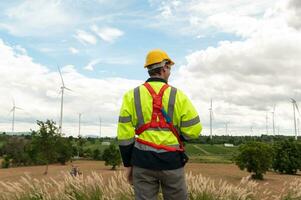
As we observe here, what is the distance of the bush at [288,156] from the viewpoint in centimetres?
4359

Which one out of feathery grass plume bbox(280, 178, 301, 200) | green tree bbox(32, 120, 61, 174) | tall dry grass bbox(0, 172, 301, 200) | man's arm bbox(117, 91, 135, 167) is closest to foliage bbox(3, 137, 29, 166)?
green tree bbox(32, 120, 61, 174)

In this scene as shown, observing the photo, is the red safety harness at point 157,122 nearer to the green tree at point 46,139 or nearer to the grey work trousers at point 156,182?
the grey work trousers at point 156,182

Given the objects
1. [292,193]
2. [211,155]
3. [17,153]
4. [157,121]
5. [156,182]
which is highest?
[157,121]

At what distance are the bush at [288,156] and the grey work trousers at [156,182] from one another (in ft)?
132

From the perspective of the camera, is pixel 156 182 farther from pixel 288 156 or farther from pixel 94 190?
pixel 288 156

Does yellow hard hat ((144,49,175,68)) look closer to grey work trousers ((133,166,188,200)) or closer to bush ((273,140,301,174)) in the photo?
grey work trousers ((133,166,188,200))

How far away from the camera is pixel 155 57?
17.4 ft

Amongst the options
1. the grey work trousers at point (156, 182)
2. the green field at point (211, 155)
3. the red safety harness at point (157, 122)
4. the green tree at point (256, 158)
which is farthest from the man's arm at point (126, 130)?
the green field at point (211, 155)

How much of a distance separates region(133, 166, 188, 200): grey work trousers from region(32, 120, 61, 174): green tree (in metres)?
40.3

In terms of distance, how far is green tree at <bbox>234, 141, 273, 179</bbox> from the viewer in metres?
36.1

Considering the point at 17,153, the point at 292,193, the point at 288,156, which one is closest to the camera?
the point at 292,193

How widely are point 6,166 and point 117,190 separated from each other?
55.4 meters

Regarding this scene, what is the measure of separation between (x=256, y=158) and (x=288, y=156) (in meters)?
9.65

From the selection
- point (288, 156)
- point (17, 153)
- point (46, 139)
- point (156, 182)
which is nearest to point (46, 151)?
point (46, 139)
